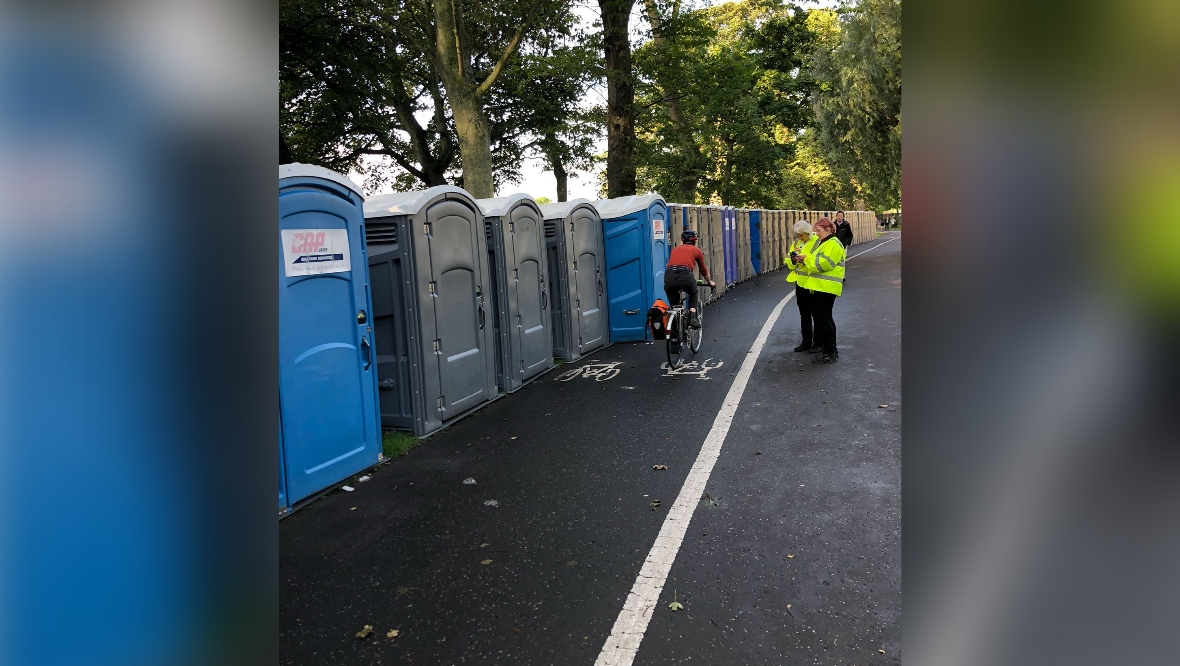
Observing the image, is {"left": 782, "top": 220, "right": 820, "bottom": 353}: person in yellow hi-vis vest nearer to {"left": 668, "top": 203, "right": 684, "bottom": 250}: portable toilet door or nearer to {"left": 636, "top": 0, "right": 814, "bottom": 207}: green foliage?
{"left": 668, "top": 203, "right": 684, "bottom": 250}: portable toilet door

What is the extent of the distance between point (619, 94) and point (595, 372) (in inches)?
375

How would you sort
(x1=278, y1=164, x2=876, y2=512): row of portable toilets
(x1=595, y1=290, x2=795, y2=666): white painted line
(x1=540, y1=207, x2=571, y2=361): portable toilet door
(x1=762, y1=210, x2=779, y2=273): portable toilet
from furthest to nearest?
(x1=762, y1=210, x2=779, y2=273): portable toilet
(x1=540, y1=207, x2=571, y2=361): portable toilet door
(x1=278, y1=164, x2=876, y2=512): row of portable toilets
(x1=595, y1=290, x2=795, y2=666): white painted line

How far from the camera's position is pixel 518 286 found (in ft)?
29.4

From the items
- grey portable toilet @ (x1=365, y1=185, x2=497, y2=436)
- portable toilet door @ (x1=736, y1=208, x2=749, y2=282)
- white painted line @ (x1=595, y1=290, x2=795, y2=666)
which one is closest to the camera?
white painted line @ (x1=595, y1=290, x2=795, y2=666)

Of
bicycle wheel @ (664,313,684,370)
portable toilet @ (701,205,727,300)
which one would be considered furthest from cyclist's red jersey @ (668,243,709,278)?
portable toilet @ (701,205,727,300)

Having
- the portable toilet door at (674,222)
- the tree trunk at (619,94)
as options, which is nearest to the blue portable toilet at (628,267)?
the portable toilet door at (674,222)

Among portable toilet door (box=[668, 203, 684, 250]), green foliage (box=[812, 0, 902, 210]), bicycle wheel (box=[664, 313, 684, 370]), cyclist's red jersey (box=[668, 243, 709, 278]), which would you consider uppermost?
green foliage (box=[812, 0, 902, 210])

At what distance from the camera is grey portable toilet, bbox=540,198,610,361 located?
1058 cm

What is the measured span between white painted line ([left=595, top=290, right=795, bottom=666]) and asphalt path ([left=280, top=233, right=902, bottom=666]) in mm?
56

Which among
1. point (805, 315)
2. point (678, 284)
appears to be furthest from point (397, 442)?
point (805, 315)

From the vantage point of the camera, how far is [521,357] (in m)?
9.13
